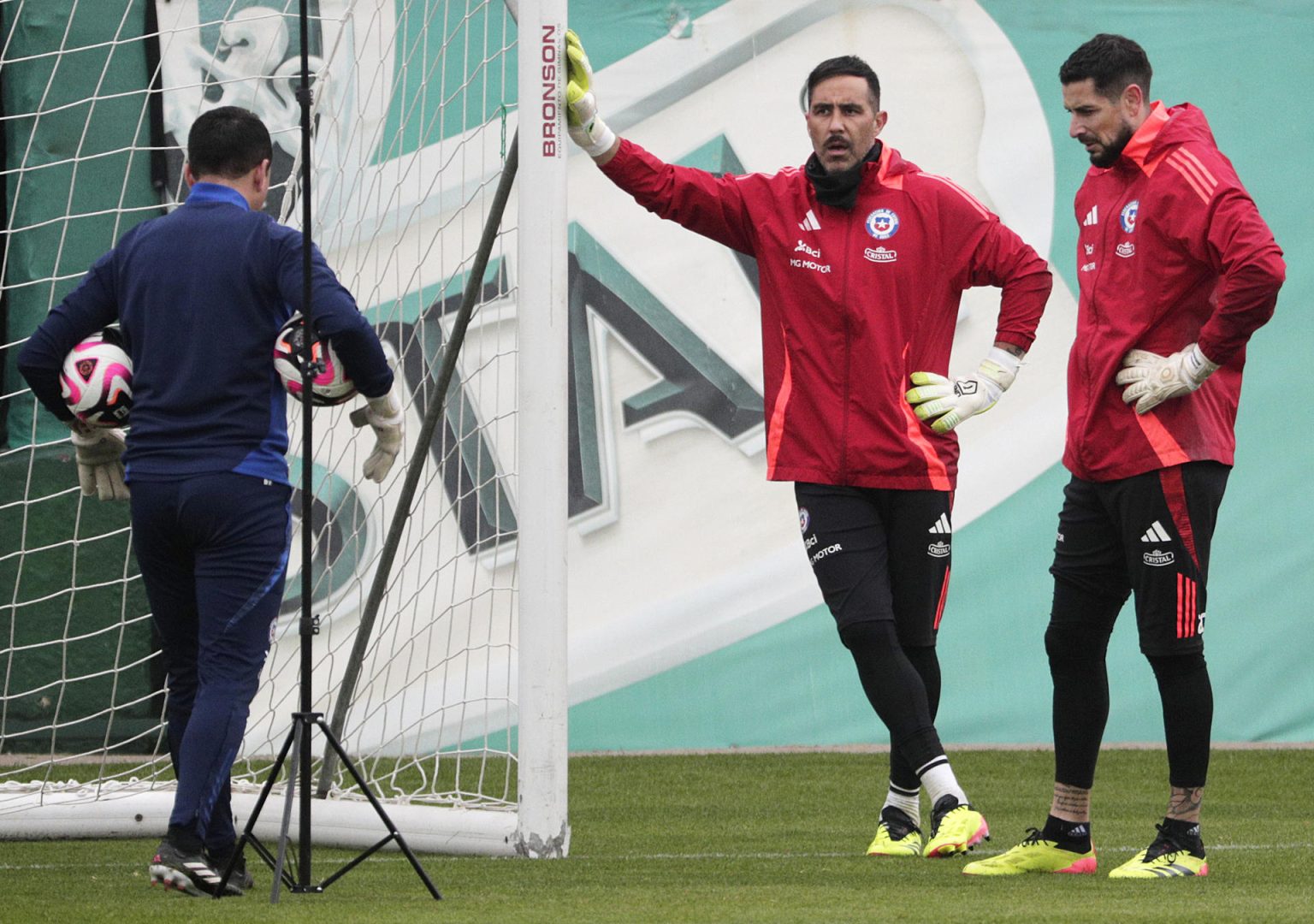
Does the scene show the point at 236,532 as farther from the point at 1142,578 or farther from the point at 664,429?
the point at 664,429

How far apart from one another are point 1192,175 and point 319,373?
1840 mm

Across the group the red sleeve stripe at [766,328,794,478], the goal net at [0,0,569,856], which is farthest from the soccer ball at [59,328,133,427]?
the red sleeve stripe at [766,328,794,478]

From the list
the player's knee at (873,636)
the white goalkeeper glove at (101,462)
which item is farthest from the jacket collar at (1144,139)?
the white goalkeeper glove at (101,462)

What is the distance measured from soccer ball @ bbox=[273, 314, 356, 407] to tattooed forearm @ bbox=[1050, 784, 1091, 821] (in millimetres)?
1752

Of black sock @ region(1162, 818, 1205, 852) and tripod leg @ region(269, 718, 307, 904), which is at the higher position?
black sock @ region(1162, 818, 1205, 852)

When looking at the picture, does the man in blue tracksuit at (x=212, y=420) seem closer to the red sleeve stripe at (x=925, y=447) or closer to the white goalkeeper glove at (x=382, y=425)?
the white goalkeeper glove at (x=382, y=425)

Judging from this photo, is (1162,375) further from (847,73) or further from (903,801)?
(903,801)

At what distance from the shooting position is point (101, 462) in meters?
3.99

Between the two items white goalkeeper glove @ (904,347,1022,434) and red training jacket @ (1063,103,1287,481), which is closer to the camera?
red training jacket @ (1063,103,1287,481)

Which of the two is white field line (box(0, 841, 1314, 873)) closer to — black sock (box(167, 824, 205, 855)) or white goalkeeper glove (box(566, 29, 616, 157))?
black sock (box(167, 824, 205, 855))

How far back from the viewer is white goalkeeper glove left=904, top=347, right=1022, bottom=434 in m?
4.11

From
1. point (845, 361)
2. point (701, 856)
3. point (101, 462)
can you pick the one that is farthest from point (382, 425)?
point (701, 856)

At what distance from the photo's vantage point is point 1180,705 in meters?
3.77

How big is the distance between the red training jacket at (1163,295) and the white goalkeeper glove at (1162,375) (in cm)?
3
